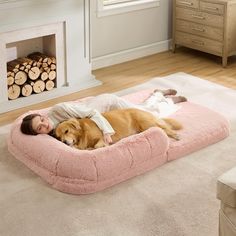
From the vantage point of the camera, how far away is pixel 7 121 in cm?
413

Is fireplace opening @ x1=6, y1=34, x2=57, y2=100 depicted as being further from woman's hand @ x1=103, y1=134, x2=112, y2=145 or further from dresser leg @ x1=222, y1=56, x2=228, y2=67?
dresser leg @ x1=222, y1=56, x2=228, y2=67

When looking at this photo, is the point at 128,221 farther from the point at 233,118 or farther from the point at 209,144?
the point at 233,118

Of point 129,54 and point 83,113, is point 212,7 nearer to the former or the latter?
point 129,54

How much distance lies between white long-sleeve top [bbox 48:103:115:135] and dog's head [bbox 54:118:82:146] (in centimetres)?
9

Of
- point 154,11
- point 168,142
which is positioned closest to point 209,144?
point 168,142

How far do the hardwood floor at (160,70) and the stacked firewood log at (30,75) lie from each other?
0.15m

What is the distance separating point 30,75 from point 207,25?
1970mm

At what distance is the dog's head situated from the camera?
3377mm

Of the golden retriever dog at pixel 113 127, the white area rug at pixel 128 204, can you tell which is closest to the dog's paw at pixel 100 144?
the golden retriever dog at pixel 113 127

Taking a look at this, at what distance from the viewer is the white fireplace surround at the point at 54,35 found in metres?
4.18

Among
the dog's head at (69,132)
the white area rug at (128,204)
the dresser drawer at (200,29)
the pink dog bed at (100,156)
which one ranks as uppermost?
the dresser drawer at (200,29)

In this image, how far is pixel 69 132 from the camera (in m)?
3.39

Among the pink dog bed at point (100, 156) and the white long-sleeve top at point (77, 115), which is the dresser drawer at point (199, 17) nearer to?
the pink dog bed at point (100, 156)

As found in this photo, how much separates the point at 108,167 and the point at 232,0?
277 cm
